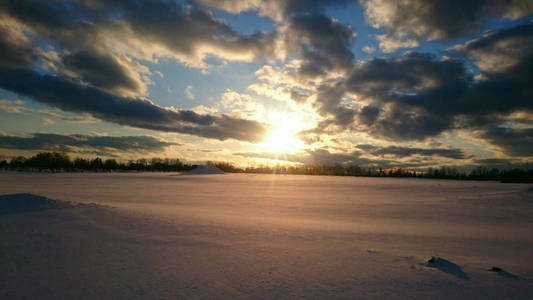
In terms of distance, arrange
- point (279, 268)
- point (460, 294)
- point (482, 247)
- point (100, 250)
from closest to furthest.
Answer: point (460, 294)
point (279, 268)
point (100, 250)
point (482, 247)

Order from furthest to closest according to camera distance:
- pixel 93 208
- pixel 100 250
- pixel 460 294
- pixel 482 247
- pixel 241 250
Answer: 1. pixel 93 208
2. pixel 482 247
3. pixel 241 250
4. pixel 100 250
5. pixel 460 294

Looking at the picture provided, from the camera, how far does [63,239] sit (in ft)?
12.1

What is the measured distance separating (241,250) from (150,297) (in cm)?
147

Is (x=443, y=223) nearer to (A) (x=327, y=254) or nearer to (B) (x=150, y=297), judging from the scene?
(A) (x=327, y=254)

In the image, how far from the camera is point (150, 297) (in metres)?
2.24

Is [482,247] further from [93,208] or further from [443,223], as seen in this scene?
[93,208]

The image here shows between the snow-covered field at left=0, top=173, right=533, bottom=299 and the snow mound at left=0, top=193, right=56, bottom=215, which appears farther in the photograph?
the snow mound at left=0, top=193, right=56, bottom=215

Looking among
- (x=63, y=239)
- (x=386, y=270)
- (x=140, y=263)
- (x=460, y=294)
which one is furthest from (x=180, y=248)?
(x=460, y=294)

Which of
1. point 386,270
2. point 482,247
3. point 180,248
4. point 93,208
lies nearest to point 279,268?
point 386,270

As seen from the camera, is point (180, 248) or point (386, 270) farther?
point (180, 248)

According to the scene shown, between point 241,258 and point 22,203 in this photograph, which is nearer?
point 241,258

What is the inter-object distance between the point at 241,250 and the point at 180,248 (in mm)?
830

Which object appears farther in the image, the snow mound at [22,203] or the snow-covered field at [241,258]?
the snow mound at [22,203]

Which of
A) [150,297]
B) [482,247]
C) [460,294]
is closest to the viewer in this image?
[150,297]
